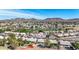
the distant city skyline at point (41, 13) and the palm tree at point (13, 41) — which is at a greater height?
the distant city skyline at point (41, 13)

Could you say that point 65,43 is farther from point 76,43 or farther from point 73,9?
Answer: point 73,9

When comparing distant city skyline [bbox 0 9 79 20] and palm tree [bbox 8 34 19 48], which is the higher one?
distant city skyline [bbox 0 9 79 20]

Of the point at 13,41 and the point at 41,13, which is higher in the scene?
the point at 41,13
